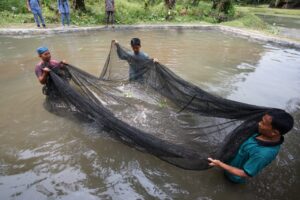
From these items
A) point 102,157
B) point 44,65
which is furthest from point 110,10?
point 102,157

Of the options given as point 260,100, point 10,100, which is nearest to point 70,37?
point 10,100

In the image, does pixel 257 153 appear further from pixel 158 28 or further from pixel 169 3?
pixel 169 3

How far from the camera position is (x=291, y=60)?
891cm

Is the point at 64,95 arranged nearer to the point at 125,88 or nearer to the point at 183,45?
the point at 125,88

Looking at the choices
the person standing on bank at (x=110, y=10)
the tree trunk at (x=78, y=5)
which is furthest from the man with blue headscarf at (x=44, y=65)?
the tree trunk at (x=78, y=5)

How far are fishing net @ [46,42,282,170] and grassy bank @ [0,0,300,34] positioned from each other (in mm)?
9968

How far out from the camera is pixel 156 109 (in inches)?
181

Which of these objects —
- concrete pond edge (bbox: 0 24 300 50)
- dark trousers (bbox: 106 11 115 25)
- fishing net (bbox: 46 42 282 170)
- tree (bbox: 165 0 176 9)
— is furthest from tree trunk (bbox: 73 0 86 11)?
fishing net (bbox: 46 42 282 170)

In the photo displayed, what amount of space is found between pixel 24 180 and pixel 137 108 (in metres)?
2.09

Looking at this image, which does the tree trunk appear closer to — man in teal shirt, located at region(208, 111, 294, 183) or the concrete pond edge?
the concrete pond edge

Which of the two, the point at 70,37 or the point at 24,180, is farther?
the point at 70,37

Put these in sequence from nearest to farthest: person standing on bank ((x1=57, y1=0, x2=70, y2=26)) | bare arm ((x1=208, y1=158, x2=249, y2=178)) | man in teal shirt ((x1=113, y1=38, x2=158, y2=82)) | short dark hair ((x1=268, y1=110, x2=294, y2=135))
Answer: short dark hair ((x1=268, y1=110, x2=294, y2=135)) → bare arm ((x1=208, y1=158, x2=249, y2=178)) → man in teal shirt ((x1=113, y1=38, x2=158, y2=82)) → person standing on bank ((x1=57, y1=0, x2=70, y2=26))

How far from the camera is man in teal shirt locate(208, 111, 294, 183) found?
2.35 m

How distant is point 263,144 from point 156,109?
2322mm
